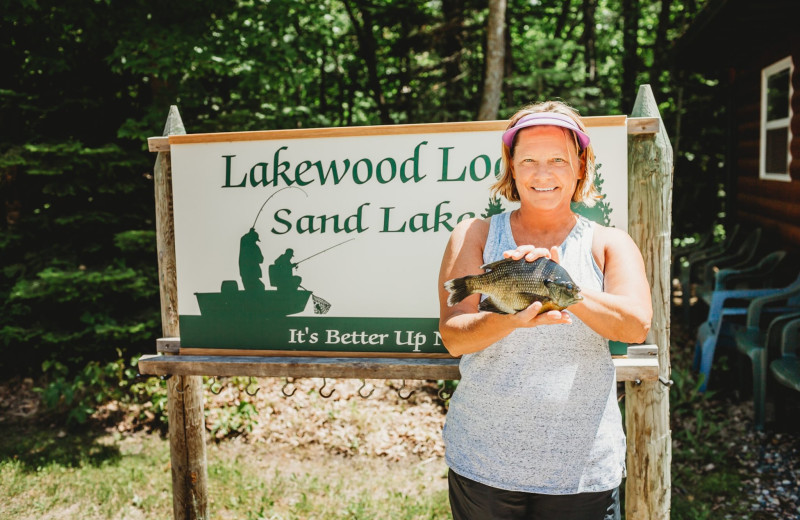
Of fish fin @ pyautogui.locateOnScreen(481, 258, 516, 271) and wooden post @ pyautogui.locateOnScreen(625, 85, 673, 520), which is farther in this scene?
wooden post @ pyautogui.locateOnScreen(625, 85, 673, 520)

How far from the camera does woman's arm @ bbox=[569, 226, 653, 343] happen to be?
5.43ft

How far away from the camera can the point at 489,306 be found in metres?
1.68

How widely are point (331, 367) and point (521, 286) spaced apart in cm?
123

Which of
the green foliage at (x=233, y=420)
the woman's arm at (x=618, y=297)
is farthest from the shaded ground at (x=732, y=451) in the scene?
the green foliage at (x=233, y=420)

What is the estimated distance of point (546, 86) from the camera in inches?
362

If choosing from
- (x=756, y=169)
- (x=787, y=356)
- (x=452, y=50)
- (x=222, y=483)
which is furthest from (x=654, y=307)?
(x=452, y=50)

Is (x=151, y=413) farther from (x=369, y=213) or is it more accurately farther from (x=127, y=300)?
(x=369, y=213)

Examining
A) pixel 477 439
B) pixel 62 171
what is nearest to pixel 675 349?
pixel 477 439

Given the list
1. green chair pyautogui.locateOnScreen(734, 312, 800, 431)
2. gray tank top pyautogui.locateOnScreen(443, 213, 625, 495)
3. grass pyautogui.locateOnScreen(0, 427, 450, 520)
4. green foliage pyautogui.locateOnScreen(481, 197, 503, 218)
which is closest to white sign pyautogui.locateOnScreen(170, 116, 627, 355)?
green foliage pyautogui.locateOnScreen(481, 197, 503, 218)

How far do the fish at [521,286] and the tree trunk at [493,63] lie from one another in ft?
20.5

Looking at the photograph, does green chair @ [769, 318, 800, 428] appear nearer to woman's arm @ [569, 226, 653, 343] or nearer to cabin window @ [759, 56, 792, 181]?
cabin window @ [759, 56, 792, 181]

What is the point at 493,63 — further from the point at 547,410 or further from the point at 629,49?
the point at 547,410

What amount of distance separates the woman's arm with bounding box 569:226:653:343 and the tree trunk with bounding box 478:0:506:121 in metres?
6.04

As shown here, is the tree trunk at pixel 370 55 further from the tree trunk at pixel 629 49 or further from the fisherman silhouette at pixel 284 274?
the fisherman silhouette at pixel 284 274
